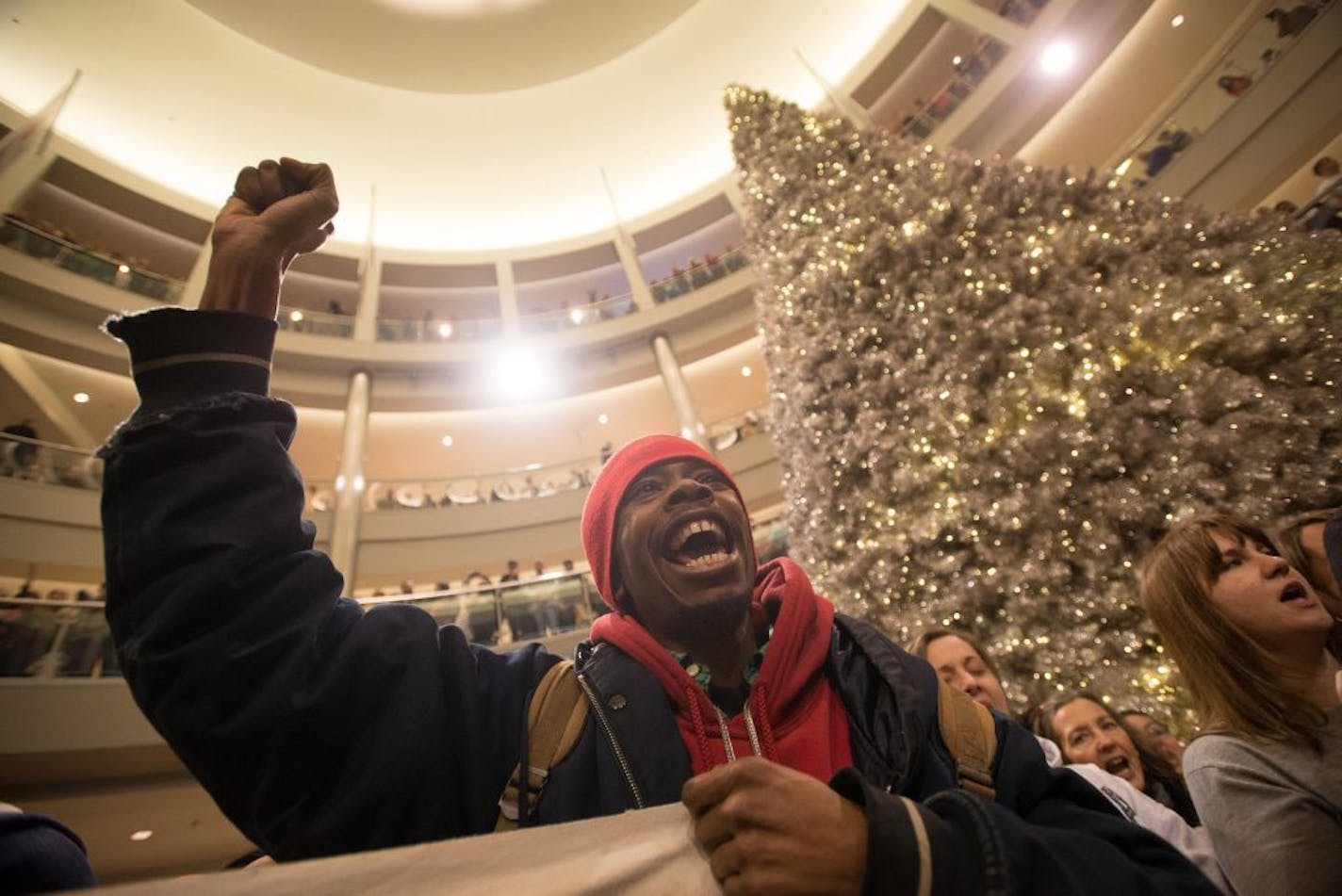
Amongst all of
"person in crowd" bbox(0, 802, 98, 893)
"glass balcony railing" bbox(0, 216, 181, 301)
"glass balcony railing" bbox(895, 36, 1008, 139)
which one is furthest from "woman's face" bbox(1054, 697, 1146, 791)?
"glass balcony railing" bbox(0, 216, 181, 301)

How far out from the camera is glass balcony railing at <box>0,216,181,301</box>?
35.4ft

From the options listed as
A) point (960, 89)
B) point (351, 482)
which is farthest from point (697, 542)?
point (960, 89)

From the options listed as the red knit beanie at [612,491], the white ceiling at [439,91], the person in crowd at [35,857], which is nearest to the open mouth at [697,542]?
the red knit beanie at [612,491]

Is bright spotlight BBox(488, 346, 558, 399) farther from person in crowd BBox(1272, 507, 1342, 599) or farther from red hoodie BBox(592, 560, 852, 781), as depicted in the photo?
red hoodie BBox(592, 560, 852, 781)

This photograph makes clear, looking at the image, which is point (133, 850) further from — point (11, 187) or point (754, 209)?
point (11, 187)

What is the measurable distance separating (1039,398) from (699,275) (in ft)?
42.1

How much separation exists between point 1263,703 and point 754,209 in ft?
15.3

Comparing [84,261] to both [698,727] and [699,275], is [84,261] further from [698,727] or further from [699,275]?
[698,727]

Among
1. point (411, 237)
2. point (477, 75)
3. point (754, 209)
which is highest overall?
point (477, 75)

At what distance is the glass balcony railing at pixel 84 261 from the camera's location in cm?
1080

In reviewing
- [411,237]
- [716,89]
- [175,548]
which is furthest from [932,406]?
[411,237]

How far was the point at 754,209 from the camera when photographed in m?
5.28

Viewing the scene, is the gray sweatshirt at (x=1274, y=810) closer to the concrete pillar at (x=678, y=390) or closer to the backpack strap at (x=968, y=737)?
the backpack strap at (x=968, y=737)

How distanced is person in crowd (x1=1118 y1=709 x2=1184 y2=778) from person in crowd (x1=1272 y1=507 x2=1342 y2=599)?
0.87 metres
